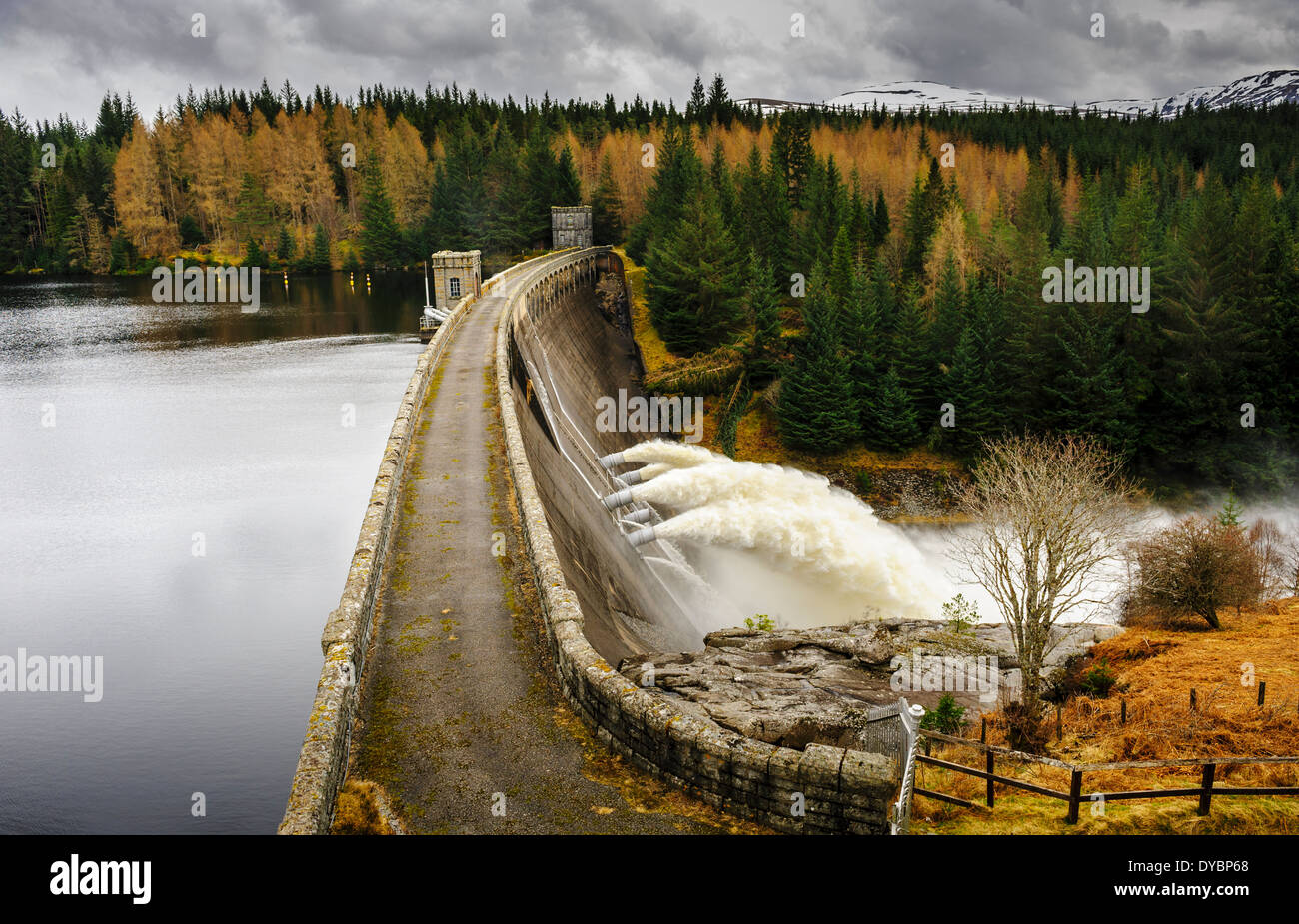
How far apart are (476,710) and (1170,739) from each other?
35.4 feet

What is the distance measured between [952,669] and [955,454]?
31082 mm

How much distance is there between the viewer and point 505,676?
14.4 meters

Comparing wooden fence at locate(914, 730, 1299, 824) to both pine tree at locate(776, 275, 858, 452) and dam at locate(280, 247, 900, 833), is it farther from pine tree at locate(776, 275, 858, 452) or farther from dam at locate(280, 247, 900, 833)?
pine tree at locate(776, 275, 858, 452)

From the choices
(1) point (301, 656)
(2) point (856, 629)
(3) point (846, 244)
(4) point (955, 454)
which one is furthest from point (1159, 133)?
(1) point (301, 656)

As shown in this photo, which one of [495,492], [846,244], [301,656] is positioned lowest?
[301,656]

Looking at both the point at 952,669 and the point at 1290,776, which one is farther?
the point at 952,669

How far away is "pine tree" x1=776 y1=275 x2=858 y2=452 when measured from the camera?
1997 inches

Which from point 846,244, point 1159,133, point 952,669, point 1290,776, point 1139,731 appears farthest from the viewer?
point 1159,133

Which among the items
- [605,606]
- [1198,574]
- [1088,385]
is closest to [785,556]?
[605,606]

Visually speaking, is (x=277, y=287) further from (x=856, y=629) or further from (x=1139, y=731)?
(x=1139, y=731)

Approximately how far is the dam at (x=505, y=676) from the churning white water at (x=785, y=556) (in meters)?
3.92

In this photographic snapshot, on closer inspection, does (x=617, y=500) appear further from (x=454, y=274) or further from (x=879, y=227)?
(x=879, y=227)

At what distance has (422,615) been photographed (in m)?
16.4

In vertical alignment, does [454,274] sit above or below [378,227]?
below
